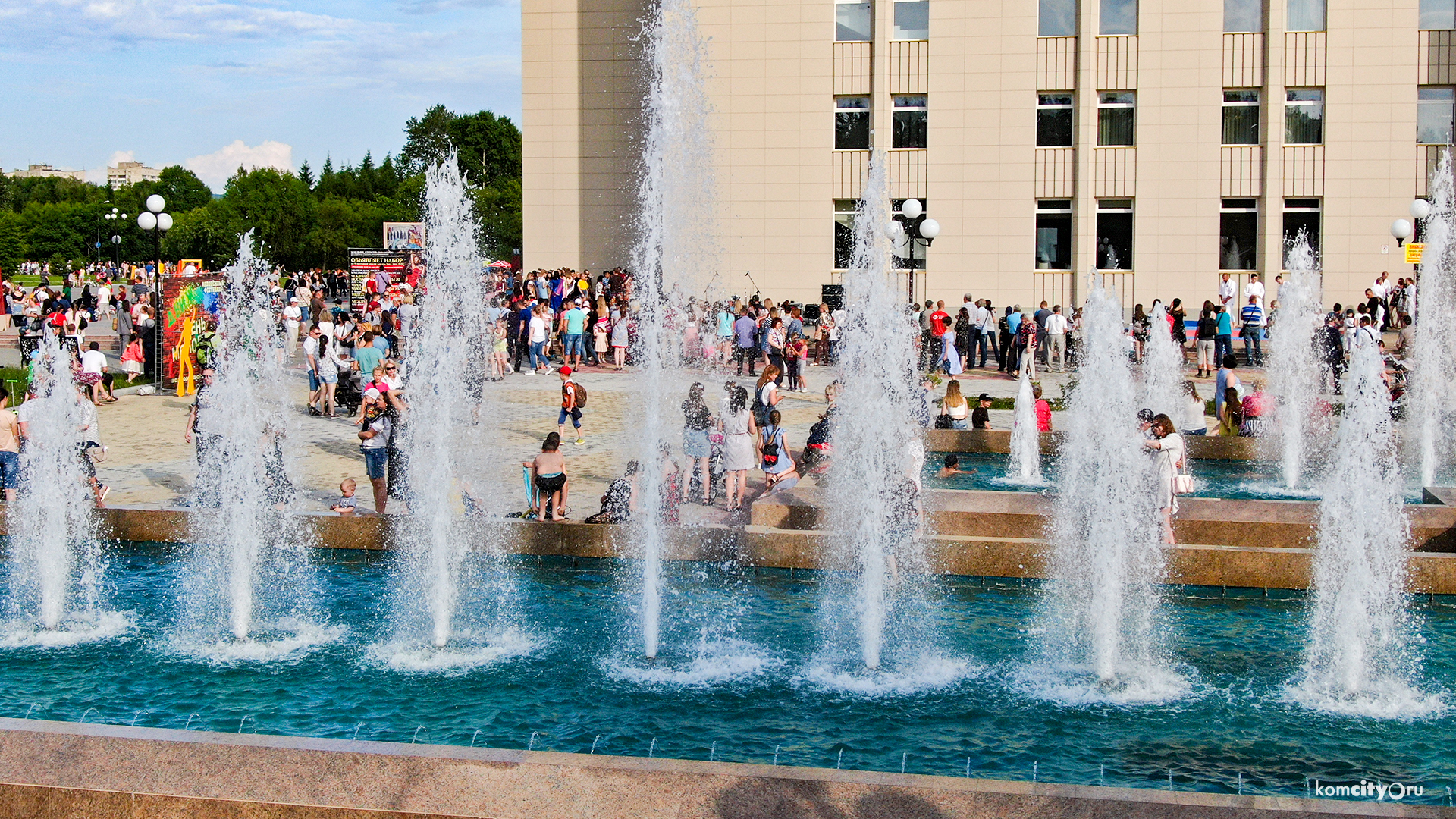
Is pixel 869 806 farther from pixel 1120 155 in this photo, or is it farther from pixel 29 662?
pixel 1120 155

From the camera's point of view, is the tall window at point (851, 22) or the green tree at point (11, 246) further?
the green tree at point (11, 246)

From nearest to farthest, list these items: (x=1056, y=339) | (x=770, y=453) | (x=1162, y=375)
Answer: (x=770, y=453) < (x=1162, y=375) < (x=1056, y=339)

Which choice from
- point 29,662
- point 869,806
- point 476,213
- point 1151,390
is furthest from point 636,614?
point 476,213

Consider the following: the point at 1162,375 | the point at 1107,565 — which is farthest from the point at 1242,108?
the point at 1107,565

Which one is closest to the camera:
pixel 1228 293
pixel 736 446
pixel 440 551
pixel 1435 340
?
pixel 440 551

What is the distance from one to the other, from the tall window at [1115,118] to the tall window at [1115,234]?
5.10 ft

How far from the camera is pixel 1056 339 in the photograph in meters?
29.2

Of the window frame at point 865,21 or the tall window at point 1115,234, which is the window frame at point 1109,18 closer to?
the tall window at point 1115,234

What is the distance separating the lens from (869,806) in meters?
6.34

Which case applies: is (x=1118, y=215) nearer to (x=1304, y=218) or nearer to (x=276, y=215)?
(x=1304, y=218)

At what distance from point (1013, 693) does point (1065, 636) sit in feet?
4.27

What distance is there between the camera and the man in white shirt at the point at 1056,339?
2895 centimetres

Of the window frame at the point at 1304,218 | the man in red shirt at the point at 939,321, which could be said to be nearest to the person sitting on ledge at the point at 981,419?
the man in red shirt at the point at 939,321

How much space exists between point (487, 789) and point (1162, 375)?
17642mm
